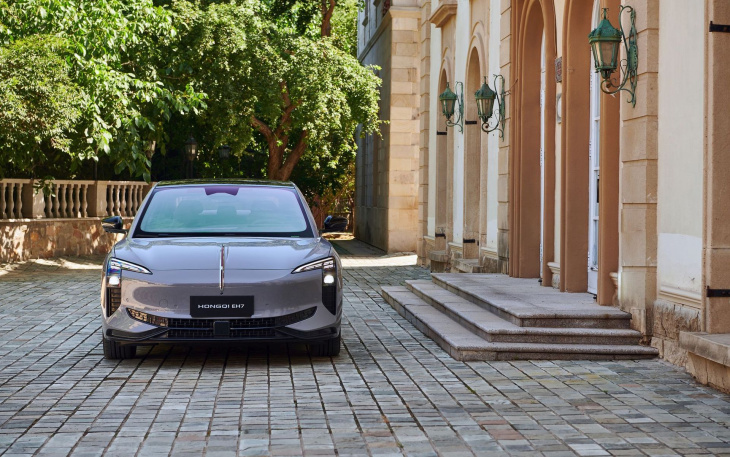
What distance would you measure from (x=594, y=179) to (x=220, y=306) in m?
4.87

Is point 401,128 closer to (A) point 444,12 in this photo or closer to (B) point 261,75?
(B) point 261,75

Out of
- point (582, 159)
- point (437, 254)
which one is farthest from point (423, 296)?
point (437, 254)

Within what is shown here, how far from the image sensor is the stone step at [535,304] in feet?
31.8

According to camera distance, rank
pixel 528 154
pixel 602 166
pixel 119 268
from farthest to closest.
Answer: pixel 528 154
pixel 602 166
pixel 119 268

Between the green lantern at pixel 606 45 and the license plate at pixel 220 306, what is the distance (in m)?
3.87

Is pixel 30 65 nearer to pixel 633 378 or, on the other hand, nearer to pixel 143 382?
pixel 143 382

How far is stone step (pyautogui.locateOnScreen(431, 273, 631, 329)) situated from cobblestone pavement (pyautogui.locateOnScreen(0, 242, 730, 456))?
76 centimetres

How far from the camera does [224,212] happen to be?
10.0 metres

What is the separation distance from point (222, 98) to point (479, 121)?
10077 mm

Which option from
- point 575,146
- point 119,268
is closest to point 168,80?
point 575,146

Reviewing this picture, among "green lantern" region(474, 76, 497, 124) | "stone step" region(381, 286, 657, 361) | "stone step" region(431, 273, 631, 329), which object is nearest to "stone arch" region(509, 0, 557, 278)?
"stone step" region(431, 273, 631, 329)

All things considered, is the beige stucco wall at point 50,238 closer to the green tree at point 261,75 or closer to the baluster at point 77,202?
the baluster at point 77,202

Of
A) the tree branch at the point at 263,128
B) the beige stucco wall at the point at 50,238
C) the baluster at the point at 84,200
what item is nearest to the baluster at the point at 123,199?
the beige stucco wall at the point at 50,238

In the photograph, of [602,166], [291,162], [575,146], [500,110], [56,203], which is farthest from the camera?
[291,162]
